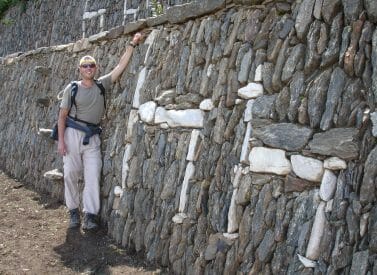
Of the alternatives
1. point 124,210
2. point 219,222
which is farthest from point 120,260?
point 219,222

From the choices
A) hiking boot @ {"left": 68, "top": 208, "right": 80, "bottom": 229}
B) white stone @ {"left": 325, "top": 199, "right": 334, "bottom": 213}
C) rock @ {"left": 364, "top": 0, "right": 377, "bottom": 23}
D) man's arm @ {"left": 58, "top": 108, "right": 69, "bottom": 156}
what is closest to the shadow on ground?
hiking boot @ {"left": 68, "top": 208, "right": 80, "bottom": 229}

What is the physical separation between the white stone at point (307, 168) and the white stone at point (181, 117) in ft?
4.26

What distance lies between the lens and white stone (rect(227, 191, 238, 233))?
3923 millimetres

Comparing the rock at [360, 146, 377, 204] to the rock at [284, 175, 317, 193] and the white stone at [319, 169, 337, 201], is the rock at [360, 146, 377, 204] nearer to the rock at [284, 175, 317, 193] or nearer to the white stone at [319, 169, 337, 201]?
the white stone at [319, 169, 337, 201]

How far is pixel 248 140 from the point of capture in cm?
392

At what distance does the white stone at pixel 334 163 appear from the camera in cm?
312

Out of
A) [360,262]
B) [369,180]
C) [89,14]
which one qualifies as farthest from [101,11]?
[360,262]

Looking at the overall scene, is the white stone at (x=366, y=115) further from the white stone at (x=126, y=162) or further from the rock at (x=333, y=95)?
the white stone at (x=126, y=162)

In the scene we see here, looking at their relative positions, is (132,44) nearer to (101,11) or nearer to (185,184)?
(185,184)

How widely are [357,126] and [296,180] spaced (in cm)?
59

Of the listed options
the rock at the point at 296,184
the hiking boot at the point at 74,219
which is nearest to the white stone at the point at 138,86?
the hiking boot at the point at 74,219

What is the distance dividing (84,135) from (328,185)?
364cm

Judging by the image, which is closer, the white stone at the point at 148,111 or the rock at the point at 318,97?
the rock at the point at 318,97

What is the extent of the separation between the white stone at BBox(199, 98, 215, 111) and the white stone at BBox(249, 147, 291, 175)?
77 cm
